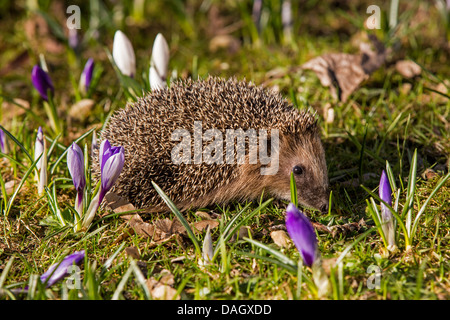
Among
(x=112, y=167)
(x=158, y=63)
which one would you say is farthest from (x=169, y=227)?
(x=158, y=63)

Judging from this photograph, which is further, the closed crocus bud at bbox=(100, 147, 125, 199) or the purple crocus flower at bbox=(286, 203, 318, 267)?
the closed crocus bud at bbox=(100, 147, 125, 199)

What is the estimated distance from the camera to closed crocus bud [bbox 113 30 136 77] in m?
6.36

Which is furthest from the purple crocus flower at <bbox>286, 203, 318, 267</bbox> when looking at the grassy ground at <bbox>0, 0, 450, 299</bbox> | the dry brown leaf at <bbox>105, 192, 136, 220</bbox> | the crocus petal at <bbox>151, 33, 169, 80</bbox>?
the crocus petal at <bbox>151, 33, 169, 80</bbox>

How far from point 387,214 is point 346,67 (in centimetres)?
366

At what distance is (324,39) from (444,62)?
2.10 metres

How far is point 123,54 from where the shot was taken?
21.0 feet

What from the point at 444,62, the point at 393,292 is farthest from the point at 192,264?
the point at 444,62

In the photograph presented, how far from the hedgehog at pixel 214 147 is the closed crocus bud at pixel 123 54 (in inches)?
47.8

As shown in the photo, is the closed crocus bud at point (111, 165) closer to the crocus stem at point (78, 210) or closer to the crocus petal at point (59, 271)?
the crocus stem at point (78, 210)

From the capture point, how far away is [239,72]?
8.20 m

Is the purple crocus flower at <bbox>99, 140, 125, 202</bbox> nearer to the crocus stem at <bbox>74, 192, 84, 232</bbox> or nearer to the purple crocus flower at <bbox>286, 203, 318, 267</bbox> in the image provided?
the crocus stem at <bbox>74, 192, 84, 232</bbox>

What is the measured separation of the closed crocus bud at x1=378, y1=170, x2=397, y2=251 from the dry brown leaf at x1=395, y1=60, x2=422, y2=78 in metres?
3.83

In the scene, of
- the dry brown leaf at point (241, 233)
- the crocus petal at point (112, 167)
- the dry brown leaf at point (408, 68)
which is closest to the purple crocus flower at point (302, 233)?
the dry brown leaf at point (241, 233)

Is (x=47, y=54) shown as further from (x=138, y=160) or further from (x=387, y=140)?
(x=387, y=140)
